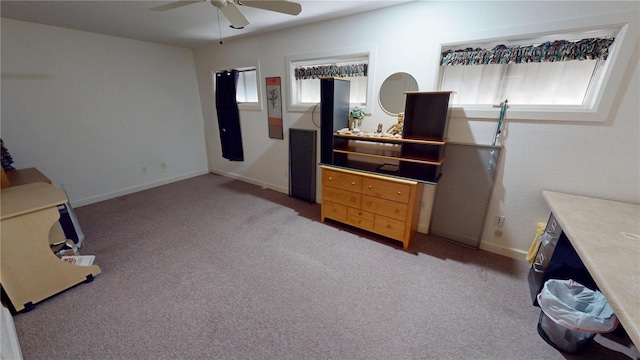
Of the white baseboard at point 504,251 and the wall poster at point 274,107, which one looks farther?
the wall poster at point 274,107

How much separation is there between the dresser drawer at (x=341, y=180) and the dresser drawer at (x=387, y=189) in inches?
3.1

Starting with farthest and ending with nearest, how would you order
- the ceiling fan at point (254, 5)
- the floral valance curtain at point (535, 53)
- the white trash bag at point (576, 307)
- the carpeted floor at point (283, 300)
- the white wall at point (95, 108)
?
the white wall at point (95, 108), the floral valance curtain at point (535, 53), the ceiling fan at point (254, 5), the carpeted floor at point (283, 300), the white trash bag at point (576, 307)

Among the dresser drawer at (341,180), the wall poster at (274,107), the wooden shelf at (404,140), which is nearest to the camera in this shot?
the wooden shelf at (404,140)

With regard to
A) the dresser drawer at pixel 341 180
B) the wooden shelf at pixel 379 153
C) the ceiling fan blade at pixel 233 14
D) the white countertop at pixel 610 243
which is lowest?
the dresser drawer at pixel 341 180

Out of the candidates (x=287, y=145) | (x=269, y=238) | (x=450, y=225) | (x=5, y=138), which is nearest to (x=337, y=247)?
(x=269, y=238)

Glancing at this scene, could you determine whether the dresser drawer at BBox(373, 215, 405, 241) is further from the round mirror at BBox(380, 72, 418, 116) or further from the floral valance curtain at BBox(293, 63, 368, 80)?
the floral valance curtain at BBox(293, 63, 368, 80)

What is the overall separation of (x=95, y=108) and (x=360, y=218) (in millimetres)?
3821

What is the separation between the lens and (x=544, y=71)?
188cm

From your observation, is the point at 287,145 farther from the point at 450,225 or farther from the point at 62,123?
the point at 62,123

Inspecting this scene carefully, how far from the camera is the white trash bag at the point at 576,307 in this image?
4.17 ft

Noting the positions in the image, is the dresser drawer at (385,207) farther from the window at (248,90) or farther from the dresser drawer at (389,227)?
the window at (248,90)

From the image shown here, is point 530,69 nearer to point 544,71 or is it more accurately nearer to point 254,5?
point 544,71

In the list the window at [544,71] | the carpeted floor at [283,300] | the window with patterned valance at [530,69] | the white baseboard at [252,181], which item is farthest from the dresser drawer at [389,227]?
the white baseboard at [252,181]

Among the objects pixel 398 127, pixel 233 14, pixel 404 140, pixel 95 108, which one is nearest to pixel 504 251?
pixel 404 140
